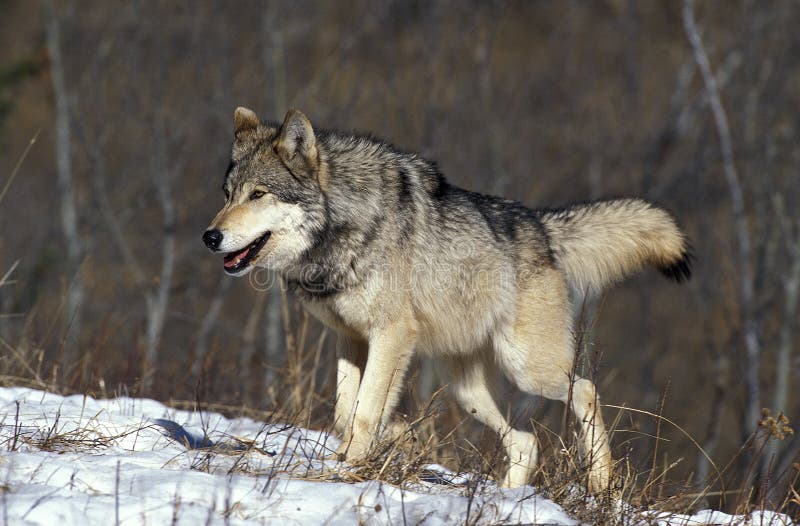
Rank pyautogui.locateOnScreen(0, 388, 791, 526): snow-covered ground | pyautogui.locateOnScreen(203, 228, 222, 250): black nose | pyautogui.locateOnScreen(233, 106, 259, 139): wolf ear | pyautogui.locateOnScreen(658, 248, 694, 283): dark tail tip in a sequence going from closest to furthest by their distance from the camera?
pyautogui.locateOnScreen(0, 388, 791, 526): snow-covered ground
pyautogui.locateOnScreen(203, 228, 222, 250): black nose
pyautogui.locateOnScreen(233, 106, 259, 139): wolf ear
pyautogui.locateOnScreen(658, 248, 694, 283): dark tail tip

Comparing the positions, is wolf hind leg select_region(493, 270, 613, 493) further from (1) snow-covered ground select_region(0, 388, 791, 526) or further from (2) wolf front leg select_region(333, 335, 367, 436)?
(1) snow-covered ground select_region(0, 388, 791, 526)

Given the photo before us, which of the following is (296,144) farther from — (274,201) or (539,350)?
(539,350)

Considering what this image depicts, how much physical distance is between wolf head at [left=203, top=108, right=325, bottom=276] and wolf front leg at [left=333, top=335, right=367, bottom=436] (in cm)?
68

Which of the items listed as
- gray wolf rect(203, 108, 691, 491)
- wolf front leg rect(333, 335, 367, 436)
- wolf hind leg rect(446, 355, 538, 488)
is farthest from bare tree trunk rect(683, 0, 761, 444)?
wolf front leg rect(333, 335, 367, 436)

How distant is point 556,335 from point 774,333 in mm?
8159

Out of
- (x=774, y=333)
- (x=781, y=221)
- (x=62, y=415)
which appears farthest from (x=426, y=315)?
(x=774, y=333)

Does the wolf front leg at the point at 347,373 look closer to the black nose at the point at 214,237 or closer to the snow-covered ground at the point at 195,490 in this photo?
the snow-covered ground at the point at 195,490

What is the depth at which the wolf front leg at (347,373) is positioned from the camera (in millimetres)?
5215

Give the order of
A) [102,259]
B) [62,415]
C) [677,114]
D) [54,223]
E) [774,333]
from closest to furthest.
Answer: [62,415], [774,333], [677,114], [54,223], [102,259]

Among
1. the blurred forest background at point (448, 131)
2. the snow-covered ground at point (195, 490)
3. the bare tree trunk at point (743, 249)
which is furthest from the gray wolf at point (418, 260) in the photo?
the bare tree trunk at point (743, 249)

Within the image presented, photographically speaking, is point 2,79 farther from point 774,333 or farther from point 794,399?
point 794,399

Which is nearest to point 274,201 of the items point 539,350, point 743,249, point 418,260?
point 418,260

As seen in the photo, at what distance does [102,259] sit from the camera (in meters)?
17.5

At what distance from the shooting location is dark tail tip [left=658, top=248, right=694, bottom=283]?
5723 mm
